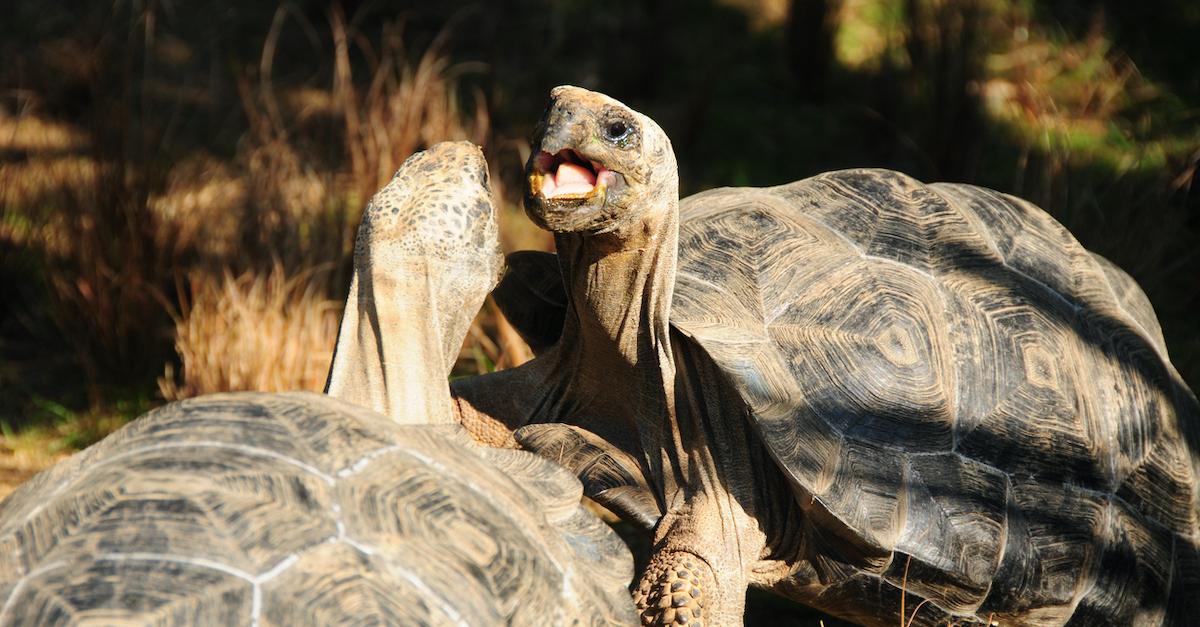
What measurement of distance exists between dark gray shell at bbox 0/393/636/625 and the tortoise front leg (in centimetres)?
46

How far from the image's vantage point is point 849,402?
2.62 meters

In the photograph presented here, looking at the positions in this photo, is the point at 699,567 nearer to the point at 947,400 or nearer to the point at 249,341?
the point at 947,400

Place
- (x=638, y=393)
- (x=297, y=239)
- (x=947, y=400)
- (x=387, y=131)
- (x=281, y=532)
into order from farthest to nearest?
1. (x=387, y=131)
2. (x=297, y=239)
3. (x=638, y=393)
4. (x=947, y=400)
5. (x=281, y=532)

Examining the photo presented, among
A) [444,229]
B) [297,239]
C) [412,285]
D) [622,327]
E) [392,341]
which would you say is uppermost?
[444,229]

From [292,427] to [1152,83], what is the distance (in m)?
6.18

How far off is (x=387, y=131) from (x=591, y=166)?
2.79 metres

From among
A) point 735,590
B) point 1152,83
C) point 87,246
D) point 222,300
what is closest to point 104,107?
point 87,246

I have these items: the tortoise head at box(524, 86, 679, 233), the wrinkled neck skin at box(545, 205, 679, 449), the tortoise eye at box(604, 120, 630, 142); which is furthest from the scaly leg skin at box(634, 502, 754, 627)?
the tortoise eye at box(604, 120, 630, 142)

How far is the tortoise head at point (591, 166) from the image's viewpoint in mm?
2383

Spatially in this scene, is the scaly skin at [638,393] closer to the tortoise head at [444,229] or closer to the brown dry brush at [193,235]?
the tortoise head at [444,229]

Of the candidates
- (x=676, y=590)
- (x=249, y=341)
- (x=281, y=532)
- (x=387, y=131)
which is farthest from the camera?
(x=387, y=131)

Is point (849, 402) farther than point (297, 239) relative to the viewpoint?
No

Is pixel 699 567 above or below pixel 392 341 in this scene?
below

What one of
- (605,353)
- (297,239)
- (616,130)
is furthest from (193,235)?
(616,130)
